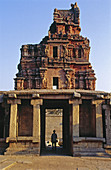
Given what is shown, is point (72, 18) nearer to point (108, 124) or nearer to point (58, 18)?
point (58, 18)

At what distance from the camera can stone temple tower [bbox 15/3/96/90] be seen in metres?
17.7

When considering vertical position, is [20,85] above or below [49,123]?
above

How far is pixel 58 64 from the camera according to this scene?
18.1 meters

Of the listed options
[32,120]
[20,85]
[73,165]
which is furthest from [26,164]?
[20,85]

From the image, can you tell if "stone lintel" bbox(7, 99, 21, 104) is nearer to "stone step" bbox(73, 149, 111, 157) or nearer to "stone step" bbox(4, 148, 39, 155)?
"stone step" bbox(4, 148, 39, 155)

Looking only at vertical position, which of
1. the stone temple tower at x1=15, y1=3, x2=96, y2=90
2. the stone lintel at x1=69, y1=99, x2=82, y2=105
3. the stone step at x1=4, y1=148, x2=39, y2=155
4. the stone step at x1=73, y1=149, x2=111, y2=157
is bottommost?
the stone step at x1=73, y1=149, x2=111, y2=157

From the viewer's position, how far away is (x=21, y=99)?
12242 mm

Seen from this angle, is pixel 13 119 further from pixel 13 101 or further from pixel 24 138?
pixel 24 138

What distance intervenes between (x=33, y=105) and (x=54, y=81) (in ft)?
24.4

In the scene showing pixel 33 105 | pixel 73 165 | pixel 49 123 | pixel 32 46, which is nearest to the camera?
pixel 73 165

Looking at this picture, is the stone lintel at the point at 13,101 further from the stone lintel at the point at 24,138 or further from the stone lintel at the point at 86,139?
the stone lintel at the point at 86,139

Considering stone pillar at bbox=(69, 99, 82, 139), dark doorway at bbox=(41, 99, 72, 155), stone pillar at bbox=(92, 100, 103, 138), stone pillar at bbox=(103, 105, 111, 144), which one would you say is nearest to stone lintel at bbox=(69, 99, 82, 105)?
stone pillar at bbox=(69, 99, 82, 139)

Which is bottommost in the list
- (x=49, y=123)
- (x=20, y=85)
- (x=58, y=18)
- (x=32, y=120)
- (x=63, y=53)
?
(x=49, y=123)

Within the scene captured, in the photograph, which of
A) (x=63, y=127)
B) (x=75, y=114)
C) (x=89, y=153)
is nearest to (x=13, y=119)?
(x=75, y=114)
